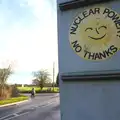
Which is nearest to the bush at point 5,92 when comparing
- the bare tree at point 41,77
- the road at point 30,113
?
the road at point 30,113

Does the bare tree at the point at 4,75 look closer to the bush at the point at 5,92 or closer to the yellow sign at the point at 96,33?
the bush at the point at 5,92

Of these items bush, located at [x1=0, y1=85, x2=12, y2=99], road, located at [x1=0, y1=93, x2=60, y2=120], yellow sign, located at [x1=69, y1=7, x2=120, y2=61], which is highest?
bush, located at [x1=0, y1=85, x2=12, y2=99]

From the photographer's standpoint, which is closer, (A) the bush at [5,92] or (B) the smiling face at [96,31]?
(B) the smiling face at [96,31]

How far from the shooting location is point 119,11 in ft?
9.80

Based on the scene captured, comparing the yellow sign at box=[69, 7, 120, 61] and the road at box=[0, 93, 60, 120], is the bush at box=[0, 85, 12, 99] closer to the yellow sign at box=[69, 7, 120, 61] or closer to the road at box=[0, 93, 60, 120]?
the road at box=[0, 93, 60, 120]

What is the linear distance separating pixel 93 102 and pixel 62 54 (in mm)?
664

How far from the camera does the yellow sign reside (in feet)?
9.75

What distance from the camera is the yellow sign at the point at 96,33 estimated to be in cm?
297

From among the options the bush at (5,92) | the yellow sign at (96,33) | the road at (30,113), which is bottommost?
the road at (30,113)

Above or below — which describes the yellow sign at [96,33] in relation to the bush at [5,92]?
below

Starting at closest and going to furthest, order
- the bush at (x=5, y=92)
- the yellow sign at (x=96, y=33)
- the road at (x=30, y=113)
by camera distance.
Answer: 1. the yellow sign at (x=96, y=33)
2. the road at (x=30, y=113)
3. the bush at (x=5, y=92)

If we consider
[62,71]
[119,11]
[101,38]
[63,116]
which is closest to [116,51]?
[101,38]

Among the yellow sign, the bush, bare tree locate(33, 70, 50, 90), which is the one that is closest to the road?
the bush

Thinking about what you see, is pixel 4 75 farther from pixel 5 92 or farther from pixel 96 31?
pixel 96 31
